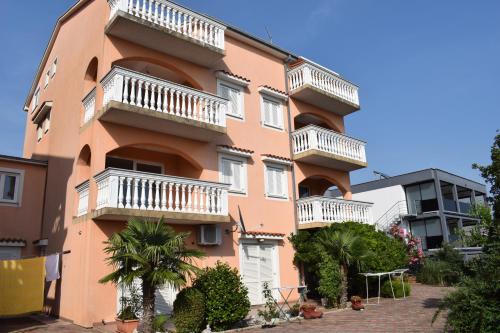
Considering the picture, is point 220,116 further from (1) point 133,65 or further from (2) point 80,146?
(2) point 80,146

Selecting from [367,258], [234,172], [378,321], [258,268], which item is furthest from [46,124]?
[378,321]

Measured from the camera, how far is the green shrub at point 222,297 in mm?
11750

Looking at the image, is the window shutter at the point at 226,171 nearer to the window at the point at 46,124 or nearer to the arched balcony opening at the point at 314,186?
the arched balcony opening at the point at 314,186

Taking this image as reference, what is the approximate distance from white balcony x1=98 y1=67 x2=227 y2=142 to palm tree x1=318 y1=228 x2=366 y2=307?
5859 mm

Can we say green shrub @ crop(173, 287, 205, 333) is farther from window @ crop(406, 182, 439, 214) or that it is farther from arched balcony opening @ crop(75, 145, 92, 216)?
window @ crop(406, 182, 439, 214)

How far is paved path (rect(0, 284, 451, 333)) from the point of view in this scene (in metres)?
11.0

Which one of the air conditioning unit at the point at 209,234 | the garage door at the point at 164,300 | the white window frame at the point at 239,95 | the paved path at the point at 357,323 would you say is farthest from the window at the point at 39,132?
the garage door at the point at 164,300

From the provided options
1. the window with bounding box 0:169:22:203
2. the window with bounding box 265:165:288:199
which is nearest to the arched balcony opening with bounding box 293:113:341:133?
the window with bounding box 265:165:288:199

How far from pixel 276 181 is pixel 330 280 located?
4.94 m

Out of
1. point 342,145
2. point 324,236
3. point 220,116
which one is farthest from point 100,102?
point 342,145

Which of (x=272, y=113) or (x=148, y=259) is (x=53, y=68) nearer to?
(x=272, y=113)

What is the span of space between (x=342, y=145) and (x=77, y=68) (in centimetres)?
1235

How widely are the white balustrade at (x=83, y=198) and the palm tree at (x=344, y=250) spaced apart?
872cm

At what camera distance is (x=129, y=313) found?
11445 mm
